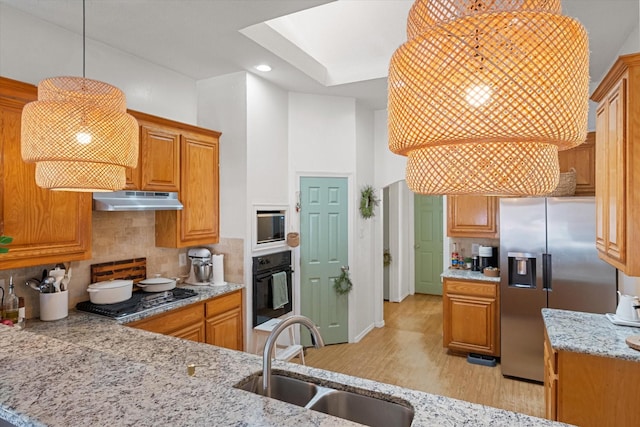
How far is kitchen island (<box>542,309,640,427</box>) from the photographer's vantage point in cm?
198

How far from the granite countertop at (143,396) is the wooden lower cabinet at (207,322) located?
1.14 meters

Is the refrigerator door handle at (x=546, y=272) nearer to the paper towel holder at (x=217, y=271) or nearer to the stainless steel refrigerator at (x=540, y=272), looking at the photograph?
the stainless steel refrigerator at (x=540, y=272)

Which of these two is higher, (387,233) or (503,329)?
(387,233)

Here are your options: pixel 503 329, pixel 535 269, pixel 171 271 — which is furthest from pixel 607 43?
pixel 171 271

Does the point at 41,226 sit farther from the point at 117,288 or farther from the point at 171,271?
the point at 171,271

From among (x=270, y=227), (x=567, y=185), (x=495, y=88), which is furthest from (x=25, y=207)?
(x=567, y=185)

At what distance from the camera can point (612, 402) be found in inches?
79.1

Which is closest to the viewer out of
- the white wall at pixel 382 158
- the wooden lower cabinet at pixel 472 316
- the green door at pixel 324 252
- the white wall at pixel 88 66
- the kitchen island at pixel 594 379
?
the kitchen island at pixel 594 379

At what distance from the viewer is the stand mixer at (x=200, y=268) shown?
361 centimetres

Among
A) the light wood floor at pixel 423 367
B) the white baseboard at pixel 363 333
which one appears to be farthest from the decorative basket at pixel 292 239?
the white baseboard at pixel 363 333

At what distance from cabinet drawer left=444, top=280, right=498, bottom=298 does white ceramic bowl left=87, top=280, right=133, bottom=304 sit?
313 centimetres

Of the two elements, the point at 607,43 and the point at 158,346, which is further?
the point at 607,43

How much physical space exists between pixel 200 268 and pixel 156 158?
1.12 metres

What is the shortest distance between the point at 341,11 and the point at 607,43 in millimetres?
2280
